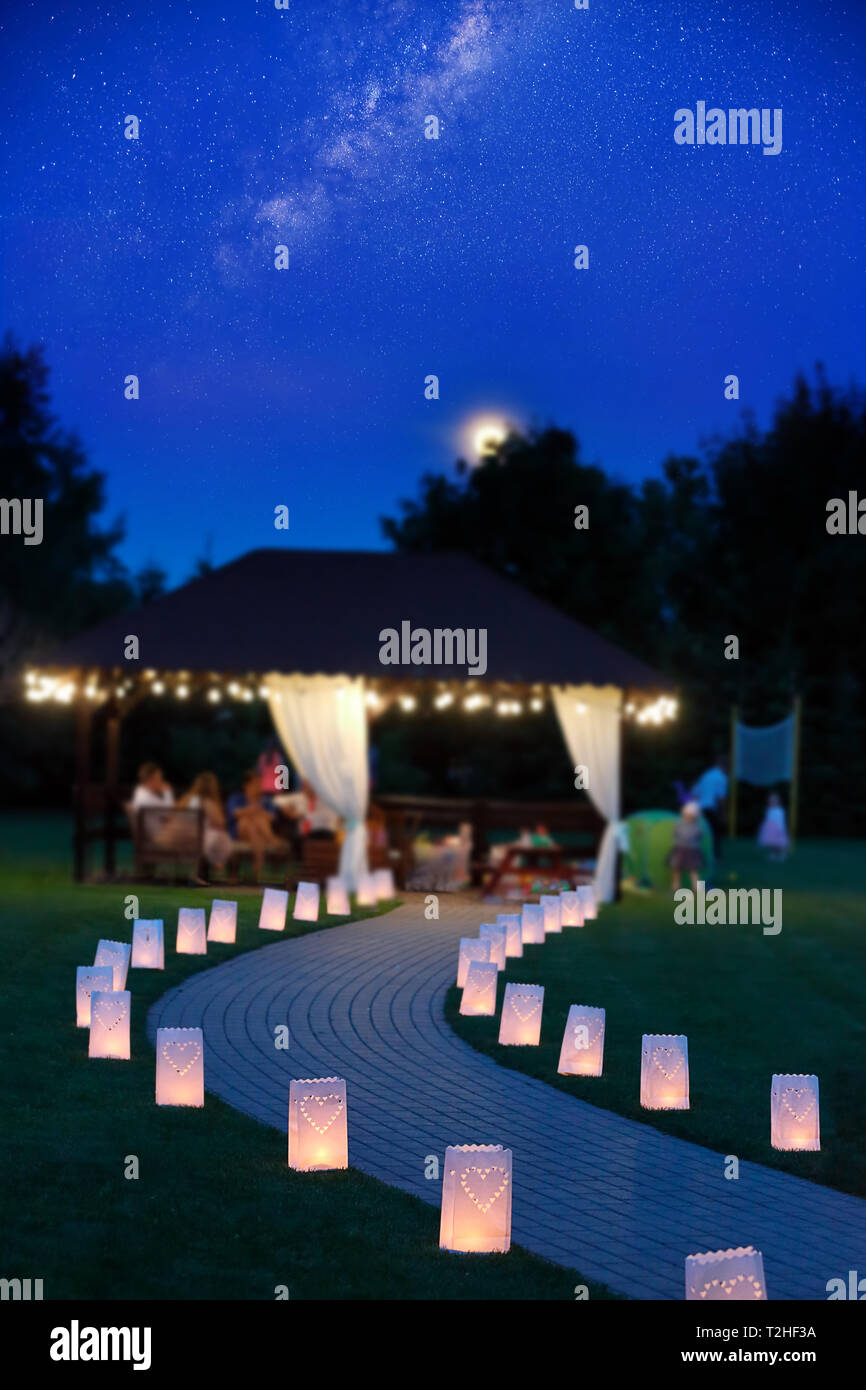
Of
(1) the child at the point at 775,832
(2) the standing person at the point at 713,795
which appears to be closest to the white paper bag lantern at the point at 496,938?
(2) the standing person at the point at 713,795

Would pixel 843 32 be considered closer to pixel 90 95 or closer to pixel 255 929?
pixel 90 95

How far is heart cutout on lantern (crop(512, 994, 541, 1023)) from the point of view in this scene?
10.6 metres

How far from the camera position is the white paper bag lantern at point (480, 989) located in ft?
37.7

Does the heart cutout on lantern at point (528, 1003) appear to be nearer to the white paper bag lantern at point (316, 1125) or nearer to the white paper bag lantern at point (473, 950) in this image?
the white paper bag lantern at point (473, 950)

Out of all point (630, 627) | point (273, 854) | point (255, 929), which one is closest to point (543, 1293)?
point (255, 929)

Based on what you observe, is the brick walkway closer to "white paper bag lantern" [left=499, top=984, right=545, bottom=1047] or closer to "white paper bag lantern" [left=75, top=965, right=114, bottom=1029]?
"white paper bag lantern" [left=499, top=984, right=545, bottom=1047]

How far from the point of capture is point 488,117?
24.6 m

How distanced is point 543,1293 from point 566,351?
134ft

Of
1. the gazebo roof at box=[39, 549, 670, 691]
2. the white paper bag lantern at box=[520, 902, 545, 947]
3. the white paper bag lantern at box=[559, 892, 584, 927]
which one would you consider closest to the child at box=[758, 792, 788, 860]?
the gazebo roof at box=[39, 549, 670, 691]

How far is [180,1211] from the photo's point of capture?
21.7 feet

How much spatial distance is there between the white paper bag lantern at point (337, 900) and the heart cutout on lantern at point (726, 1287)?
1291 centimetres

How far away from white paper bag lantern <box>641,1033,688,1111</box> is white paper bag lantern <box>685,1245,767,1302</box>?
3.53 metres

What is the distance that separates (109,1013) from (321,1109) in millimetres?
2613

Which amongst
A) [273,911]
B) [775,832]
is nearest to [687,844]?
[273,911]
